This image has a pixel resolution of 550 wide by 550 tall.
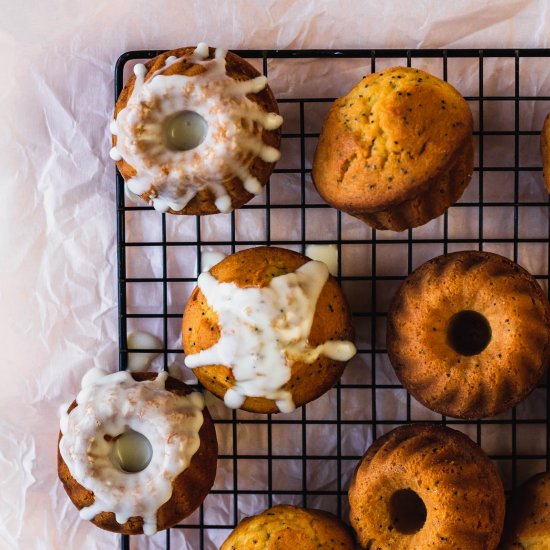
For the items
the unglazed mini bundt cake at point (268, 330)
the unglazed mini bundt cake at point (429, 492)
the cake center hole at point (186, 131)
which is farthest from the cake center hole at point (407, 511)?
the cake center hole at point (186, 131)

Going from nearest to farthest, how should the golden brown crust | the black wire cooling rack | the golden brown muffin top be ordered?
the golden brown muffin top → the golden brown crust → the black wire cooling rack

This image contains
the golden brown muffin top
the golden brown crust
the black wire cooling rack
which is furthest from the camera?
the black wire cooling rack

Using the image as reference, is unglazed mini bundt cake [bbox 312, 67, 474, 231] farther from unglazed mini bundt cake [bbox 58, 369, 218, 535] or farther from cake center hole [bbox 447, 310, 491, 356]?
unglazed mini bundt cake [bbox 58, 369, 218, 535]

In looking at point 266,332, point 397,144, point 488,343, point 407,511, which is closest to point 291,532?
point 407,511

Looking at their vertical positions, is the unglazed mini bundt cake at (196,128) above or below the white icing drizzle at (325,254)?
above

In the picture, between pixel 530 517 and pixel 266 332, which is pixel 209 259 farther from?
pixel 530 517

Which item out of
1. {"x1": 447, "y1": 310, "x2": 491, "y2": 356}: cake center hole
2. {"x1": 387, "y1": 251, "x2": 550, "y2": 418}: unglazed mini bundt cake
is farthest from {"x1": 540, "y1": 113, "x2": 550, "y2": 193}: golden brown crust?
{"x1": 447, "y1": 310, "x2": 491, "y2": 356}: cake center hole

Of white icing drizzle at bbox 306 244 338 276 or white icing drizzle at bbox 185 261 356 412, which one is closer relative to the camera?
white icing drizzle at bbox 185 261 356 412

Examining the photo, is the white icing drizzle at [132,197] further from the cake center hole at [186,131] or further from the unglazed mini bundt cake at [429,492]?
the unglazed mini bundt cake at [429,492]
